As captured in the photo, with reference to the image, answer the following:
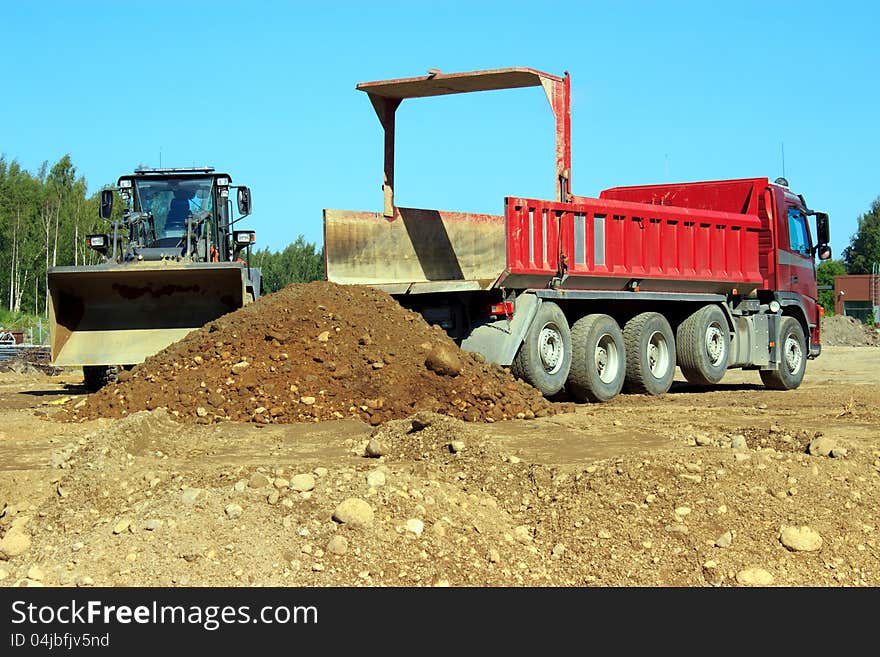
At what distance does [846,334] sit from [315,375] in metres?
37.2

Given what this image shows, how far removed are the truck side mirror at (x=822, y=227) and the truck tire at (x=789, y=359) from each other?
1.32m

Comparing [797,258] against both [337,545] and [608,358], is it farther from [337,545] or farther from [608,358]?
[337,545]

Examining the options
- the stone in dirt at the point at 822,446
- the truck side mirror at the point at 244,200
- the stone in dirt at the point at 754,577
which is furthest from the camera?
the truck side mirror at the point at 244,200

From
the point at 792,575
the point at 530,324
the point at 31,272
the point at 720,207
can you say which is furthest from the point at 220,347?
the point at 31,272

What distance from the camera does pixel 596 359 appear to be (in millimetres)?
15102

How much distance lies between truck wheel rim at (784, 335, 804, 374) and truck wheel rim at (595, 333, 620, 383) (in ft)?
15.2

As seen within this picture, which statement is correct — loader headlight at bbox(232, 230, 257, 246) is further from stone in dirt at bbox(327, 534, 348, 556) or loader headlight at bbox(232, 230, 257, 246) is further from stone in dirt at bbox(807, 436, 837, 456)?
stone in dirt at bbox(327, 534, 348, 556)

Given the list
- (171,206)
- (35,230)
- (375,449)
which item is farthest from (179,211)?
(35,230)

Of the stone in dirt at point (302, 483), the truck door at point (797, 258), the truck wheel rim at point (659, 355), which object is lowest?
the stone in dirt at point (302, 483)

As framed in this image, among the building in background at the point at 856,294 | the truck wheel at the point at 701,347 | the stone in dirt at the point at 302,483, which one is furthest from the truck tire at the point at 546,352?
the building in background at the point at 856,294

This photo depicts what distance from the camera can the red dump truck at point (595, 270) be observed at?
548 inches

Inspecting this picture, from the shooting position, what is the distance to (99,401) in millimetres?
12250

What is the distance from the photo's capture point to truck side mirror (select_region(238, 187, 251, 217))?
17.1 metres

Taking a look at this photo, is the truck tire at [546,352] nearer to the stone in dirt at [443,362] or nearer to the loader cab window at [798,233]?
the stone in dirt at [443,362]
